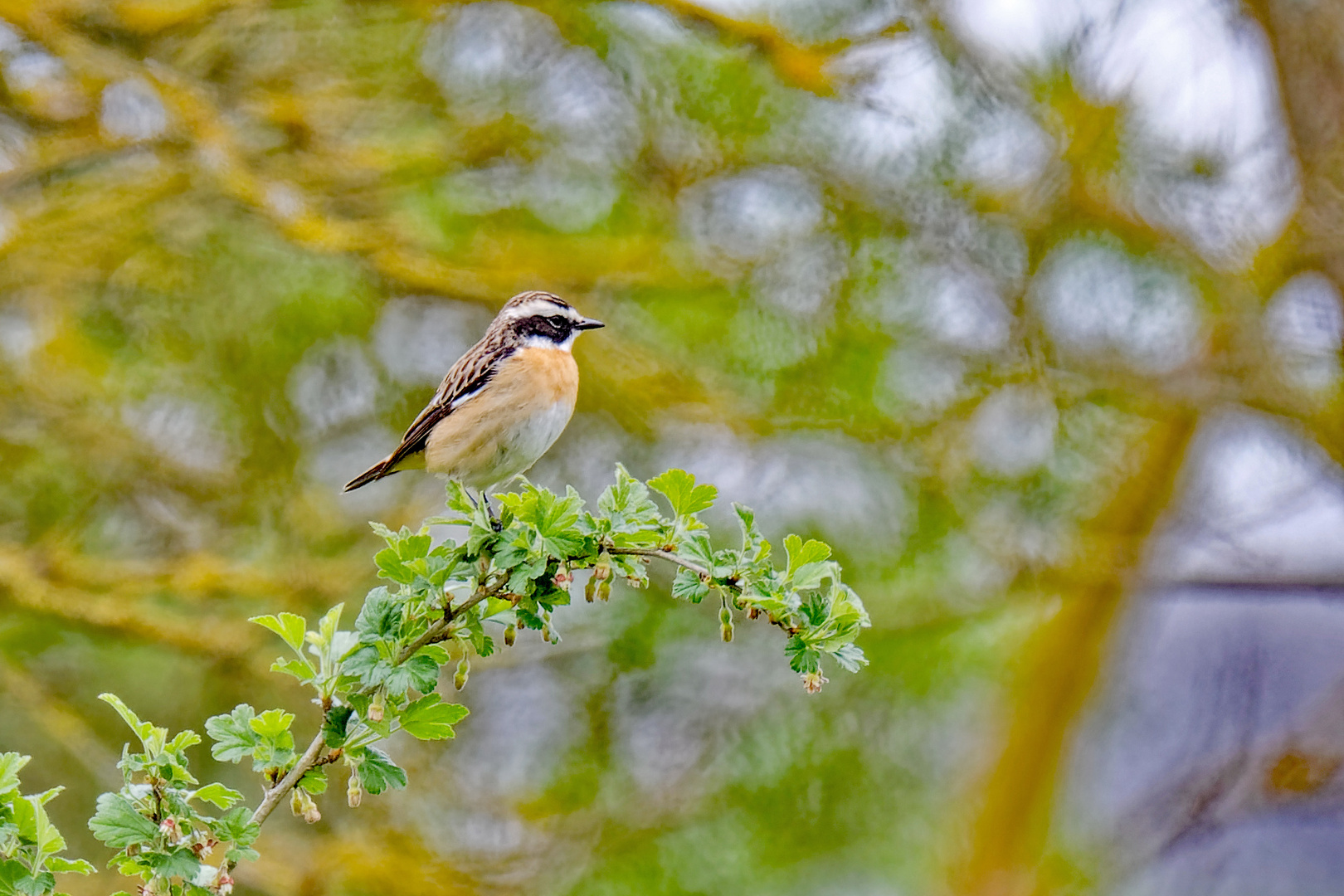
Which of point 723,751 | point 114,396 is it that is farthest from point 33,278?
point 723,751

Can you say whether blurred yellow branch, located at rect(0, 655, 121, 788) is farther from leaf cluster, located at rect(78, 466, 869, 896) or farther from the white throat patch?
leaf cluster, located at rect(78, 466, 869, 896)

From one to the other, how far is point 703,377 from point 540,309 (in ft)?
3.66

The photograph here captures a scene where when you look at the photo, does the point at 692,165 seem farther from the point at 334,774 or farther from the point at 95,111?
the point at 334,774

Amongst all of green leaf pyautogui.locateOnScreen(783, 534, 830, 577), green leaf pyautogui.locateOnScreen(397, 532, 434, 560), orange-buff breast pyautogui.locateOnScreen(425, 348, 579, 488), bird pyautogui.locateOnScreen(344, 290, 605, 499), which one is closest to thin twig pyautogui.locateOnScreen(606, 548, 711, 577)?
green leaf pyautogui.locateOnScreen(783, 534, 830, 577)

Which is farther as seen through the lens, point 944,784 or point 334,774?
point 944,784

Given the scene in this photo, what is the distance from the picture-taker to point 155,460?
4371mm

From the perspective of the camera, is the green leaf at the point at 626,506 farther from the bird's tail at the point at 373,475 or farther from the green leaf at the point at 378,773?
the bird's tail at the point at 373,475

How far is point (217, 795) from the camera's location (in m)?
1.37

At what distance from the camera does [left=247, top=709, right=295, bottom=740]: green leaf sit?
1.35m

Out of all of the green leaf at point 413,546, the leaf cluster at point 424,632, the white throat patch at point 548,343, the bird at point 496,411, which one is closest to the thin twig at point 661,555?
the leaf cluster at point 424,632

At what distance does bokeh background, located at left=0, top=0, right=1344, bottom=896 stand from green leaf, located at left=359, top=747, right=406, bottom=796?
9.30 feet

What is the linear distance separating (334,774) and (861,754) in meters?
2.07

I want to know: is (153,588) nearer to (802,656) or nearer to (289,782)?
(289,782)

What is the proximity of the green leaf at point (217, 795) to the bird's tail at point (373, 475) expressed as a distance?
1.50 m
